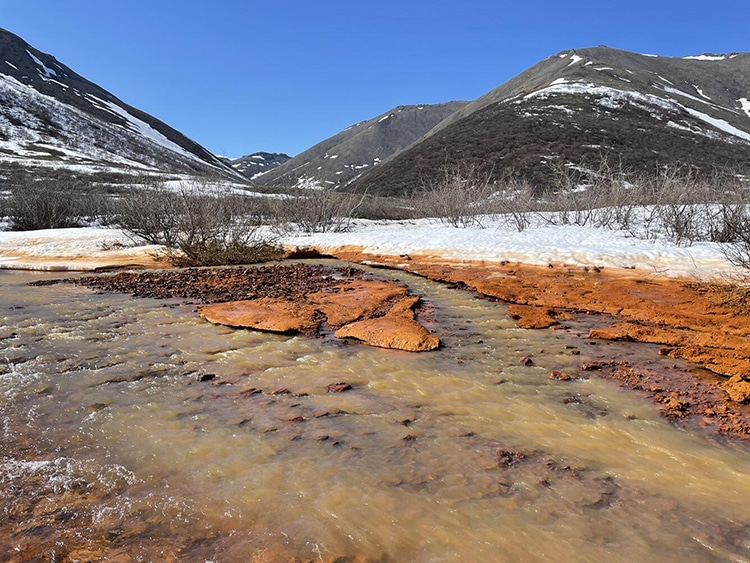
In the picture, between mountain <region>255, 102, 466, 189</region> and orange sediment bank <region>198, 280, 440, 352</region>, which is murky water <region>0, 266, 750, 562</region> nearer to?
orange sediment bank <region>198, 280, 440, 352</region>

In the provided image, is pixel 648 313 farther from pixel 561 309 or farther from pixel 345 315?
pixel 345 315

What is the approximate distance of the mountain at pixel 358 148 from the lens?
118 meters

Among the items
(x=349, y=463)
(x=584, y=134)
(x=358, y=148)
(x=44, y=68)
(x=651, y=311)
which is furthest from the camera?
(x=358, y=148)

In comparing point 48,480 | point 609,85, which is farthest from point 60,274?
point 609,85

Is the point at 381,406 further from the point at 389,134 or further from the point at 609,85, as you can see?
the point at 389,134

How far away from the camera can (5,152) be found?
45.5 m

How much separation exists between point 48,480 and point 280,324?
2.96 m

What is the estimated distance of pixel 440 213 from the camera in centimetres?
2088

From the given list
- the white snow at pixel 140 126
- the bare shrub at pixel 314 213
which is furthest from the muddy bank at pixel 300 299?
the white snow at pixel 140 126

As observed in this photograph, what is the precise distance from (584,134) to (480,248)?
4696cm

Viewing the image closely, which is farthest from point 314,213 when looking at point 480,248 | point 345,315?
point 345,315

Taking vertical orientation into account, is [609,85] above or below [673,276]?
above

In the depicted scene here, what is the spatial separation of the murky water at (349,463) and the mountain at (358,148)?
346 feet

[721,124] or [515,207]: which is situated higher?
[721,124]
